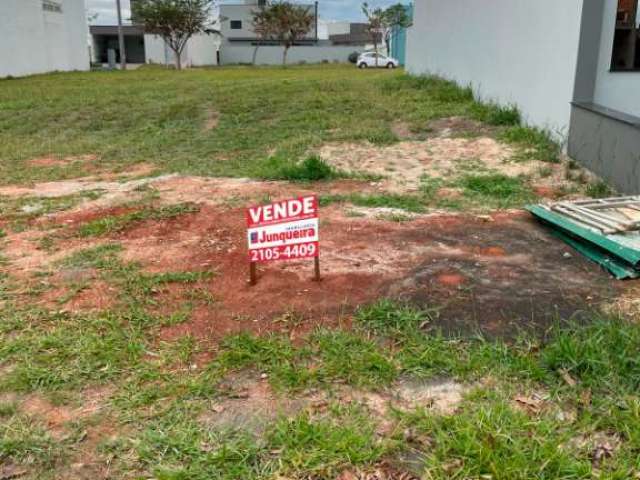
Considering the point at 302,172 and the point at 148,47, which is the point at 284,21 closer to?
the point at 148,47

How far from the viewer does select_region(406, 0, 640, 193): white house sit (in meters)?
5.68

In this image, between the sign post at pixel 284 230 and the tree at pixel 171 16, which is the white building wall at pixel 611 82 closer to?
the sign post at pixel 284 230

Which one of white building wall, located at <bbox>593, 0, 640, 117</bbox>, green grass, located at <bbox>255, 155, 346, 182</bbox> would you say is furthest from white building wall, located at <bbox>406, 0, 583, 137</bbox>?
green grass, located at <bbox>255, 155, 346, 182</bbox>

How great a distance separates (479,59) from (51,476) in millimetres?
9376

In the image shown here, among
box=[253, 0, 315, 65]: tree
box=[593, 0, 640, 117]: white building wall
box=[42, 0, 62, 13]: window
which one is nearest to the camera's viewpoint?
box=[593, 0, 640, 117]: white building wall

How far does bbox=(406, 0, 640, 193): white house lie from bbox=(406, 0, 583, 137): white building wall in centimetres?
1

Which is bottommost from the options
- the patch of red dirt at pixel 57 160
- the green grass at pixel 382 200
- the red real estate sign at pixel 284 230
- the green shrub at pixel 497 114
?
the patch of red dirt at pixel 57 160

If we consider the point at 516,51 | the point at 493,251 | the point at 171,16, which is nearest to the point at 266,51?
the point at 171,16

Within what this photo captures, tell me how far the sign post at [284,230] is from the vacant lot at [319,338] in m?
0.25

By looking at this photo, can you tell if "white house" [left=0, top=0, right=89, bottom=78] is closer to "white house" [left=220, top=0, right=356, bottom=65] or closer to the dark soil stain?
"white house" [left=220, top=0, right=356, bottom=65]

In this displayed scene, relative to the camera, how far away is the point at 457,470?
6.83ft

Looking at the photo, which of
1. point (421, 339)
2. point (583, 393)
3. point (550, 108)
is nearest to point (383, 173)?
point (550, 108)

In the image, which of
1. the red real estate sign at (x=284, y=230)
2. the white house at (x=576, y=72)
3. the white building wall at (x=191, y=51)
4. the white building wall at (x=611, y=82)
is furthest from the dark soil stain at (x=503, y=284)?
the white building wall at (x=191, y=51)

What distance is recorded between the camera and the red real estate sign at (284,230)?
3.36 metres
